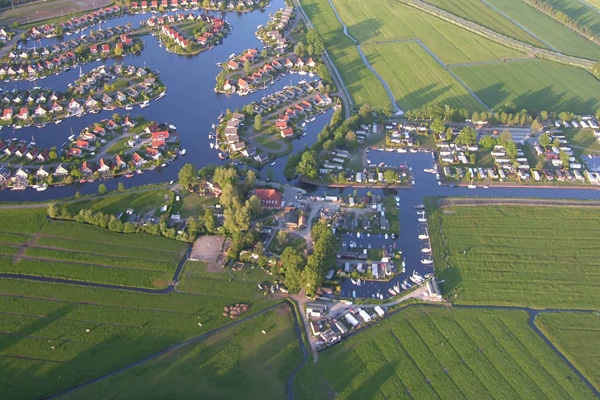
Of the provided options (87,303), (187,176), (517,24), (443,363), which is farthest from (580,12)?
(87,303)

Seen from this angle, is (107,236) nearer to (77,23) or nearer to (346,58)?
(346,58)

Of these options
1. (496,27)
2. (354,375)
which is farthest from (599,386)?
(496,27)

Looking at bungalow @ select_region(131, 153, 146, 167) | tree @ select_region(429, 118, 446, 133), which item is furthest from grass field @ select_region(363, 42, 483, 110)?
bungalow @ select_region(131, 153, 146, 167)

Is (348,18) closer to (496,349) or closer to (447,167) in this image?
(447,167)

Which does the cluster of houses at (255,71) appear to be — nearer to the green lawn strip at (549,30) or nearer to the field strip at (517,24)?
the field strip at (517,24)

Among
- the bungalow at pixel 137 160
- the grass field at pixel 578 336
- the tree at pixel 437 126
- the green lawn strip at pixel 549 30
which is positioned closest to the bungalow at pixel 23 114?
the bungalow at pixel 137 160

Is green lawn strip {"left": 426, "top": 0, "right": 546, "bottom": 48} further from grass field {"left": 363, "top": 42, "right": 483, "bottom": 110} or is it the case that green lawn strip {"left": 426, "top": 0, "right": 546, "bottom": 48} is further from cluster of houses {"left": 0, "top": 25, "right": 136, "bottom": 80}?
cluster of houses {"left": 0, "top": 25, "right": 136, "bottom": 80}
